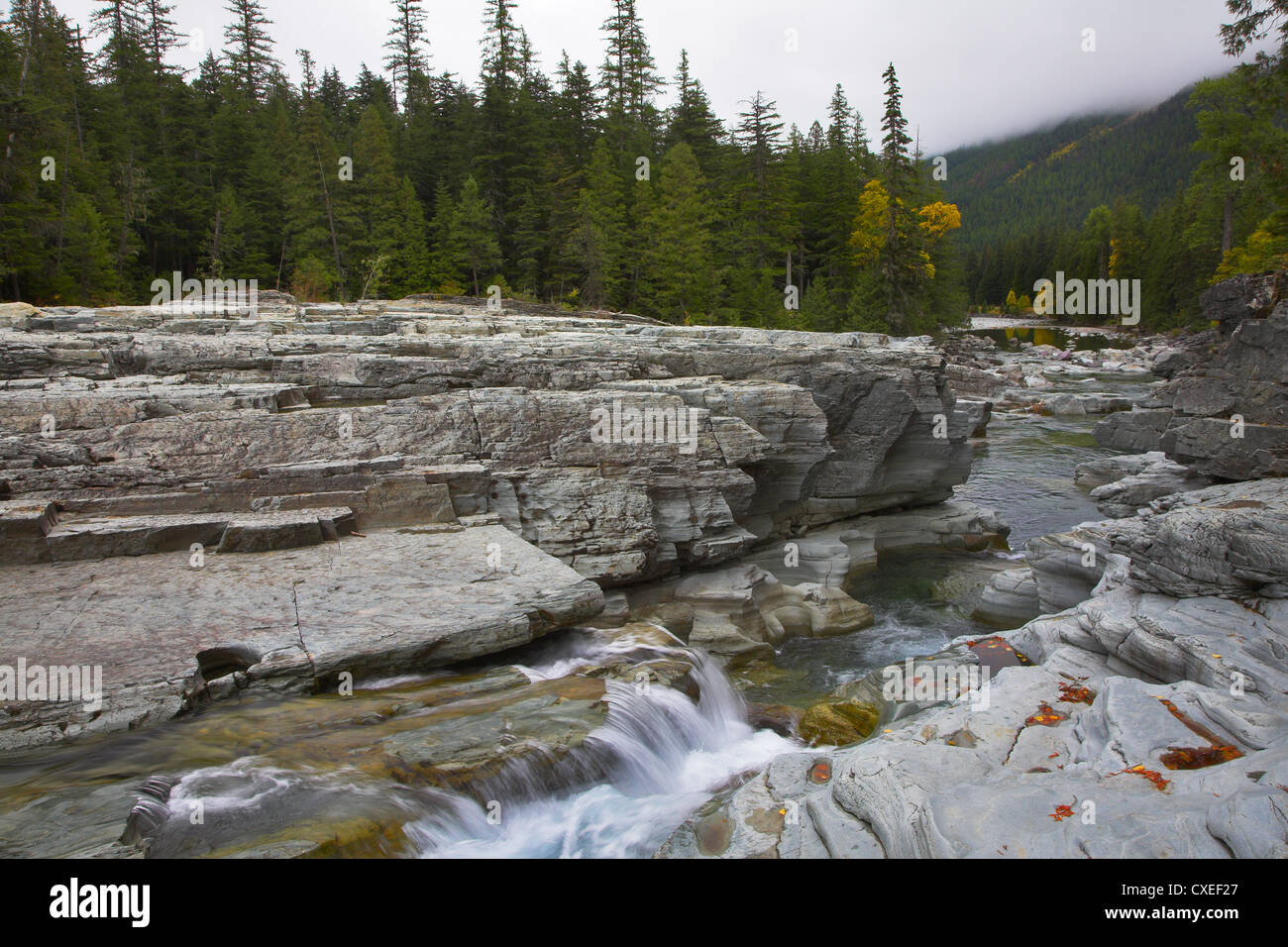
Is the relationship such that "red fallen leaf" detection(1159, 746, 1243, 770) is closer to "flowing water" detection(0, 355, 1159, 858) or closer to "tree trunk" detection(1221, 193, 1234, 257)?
"flowing water" detection(0, 355, 1159, 858)

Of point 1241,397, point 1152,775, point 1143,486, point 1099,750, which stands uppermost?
point 1241,397

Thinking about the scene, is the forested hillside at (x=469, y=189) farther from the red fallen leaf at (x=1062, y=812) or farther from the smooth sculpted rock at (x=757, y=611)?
the red fallen leaf at (x=1062, y=812)

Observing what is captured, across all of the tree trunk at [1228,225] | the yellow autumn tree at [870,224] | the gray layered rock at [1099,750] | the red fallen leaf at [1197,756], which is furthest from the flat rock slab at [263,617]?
the tree trunk at [1228,225]

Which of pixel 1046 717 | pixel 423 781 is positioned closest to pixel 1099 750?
pixel 1046 717

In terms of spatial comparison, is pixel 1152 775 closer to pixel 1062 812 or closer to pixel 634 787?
pixel 1062 812

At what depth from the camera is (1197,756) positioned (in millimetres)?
7309

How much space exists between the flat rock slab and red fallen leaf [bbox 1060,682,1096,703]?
690cm

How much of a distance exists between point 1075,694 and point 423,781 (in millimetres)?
8835

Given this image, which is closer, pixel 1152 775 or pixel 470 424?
pixel 1152 775

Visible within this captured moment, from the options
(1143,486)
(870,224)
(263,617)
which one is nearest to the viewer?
(263,617)

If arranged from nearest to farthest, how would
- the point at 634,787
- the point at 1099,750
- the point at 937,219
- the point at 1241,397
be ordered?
1. the point at 1099,750
2. the point at 634,787
3. the point at 1241,397
4. the point at 937,219
